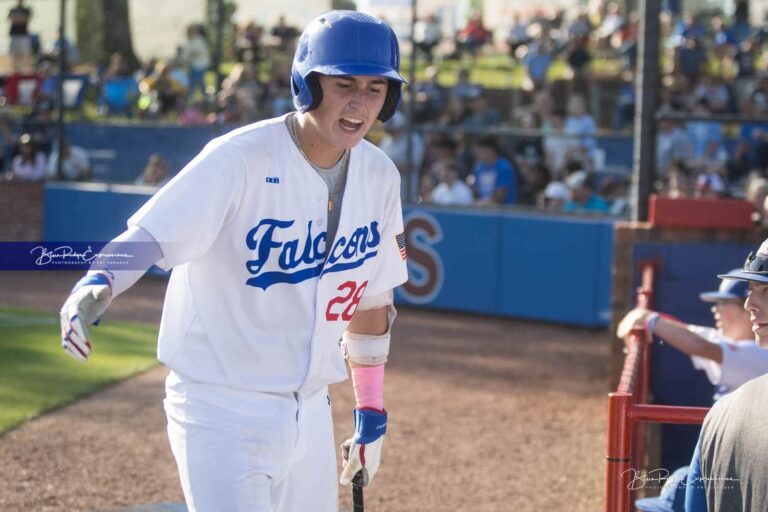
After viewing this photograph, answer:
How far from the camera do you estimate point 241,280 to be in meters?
3.14

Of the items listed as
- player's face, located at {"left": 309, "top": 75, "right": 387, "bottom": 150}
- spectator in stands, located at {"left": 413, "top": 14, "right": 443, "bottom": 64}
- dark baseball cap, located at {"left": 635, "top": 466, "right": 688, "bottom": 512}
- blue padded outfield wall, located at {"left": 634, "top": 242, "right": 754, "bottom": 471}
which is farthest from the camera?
spectator in stands, located at {"left": 413, "top": 14, "right": 443, "bottom": 64}

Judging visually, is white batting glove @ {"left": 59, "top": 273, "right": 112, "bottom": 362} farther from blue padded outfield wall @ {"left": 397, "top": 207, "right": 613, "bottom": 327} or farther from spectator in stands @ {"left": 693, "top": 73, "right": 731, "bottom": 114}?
spectator in stands @ {"left": 693, "top": 73, "right": 731, "bottom": 114}

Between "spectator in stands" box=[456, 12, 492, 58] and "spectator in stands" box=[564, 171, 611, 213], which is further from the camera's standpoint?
"spectator in stands" box=[456, 12, 492, 58]

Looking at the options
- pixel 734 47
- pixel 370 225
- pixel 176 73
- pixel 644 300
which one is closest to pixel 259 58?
pixel 176 73

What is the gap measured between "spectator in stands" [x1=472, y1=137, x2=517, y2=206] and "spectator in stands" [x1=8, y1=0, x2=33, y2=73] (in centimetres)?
736

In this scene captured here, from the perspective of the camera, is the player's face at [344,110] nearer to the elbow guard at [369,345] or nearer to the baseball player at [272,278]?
the baseball player at [272,278]

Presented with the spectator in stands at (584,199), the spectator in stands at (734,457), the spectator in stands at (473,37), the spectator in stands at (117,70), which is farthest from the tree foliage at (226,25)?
the spectator in stands at (734,457)

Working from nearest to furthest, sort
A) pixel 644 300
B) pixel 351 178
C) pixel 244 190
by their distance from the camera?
pixel 244 190
pixel 351 178
pixel 644 300

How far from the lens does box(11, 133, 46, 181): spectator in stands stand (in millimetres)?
14289

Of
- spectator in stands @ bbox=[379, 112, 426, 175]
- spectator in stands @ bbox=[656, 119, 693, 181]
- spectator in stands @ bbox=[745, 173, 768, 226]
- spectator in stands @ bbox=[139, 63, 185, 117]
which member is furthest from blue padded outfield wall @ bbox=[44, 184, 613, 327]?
spectator in stands @ bbox=[139, 63, 185, 117]

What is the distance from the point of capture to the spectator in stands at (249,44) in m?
16.0

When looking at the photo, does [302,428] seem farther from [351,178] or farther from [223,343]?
[351,178]

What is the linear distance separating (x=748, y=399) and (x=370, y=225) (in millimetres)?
1303

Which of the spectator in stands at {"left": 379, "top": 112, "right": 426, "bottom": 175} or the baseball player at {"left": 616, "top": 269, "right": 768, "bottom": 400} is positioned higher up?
the spectator in stands at {"left": 379, "top": 112, "right": 426, "bottom": 175}
